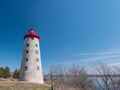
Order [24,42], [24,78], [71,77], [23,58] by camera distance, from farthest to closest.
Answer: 1. [71,77]
2. [24,42]
3. [23,58]
4. [24,78]

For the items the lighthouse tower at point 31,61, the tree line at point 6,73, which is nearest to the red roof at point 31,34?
the lighthouse tower at point 31,61

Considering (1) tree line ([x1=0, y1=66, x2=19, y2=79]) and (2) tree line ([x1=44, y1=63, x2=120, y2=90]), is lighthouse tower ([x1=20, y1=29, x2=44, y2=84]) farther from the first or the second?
(1) tree line ([x1=0, y1=66, x2=19, y2=79])

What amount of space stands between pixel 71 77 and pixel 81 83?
322 cm

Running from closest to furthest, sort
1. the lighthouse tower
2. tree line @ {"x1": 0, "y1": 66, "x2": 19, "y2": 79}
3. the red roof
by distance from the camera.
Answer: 1. the lighthouse tower
2. the red roof
3. tree line @ {"x1": 0, "y1": 66, "x2": 19, "y2": 79}

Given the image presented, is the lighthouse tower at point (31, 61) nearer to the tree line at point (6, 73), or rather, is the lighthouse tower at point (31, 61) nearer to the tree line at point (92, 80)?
the tree line at point (92, 80)

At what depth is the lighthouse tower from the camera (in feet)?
68.7

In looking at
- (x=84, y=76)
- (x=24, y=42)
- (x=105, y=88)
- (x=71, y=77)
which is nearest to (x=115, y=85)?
(x=105, y=88)

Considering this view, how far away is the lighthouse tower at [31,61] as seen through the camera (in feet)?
68.7

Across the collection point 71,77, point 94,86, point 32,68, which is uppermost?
point 32,68

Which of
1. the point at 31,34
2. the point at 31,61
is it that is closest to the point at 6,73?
the point at 31,61

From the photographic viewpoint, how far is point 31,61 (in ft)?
71.5

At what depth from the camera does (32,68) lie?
840 inches

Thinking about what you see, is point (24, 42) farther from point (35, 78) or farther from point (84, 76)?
point (84, 76)

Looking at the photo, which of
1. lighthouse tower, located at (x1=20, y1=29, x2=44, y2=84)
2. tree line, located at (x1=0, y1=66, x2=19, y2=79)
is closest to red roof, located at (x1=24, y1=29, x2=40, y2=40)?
lighthouse tower, located at (x1=20, y1=29, x2=44, y2=84)
